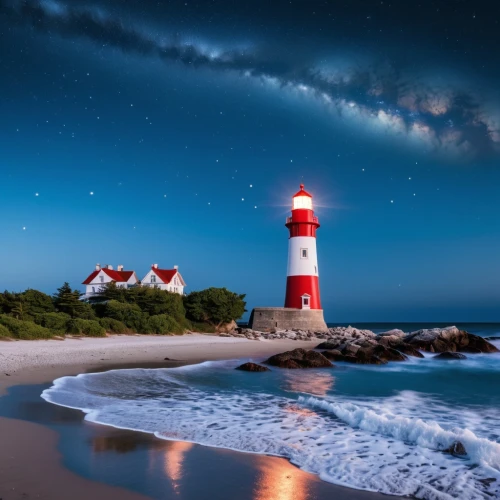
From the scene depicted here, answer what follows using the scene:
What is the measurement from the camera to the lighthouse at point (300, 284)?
32906 millimetres

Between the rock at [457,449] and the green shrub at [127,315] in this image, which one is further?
the green shrub at [127,315]

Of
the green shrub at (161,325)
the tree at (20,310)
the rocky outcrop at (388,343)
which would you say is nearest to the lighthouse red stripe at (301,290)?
the rocky outcrop at (388,343)

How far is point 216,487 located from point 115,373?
26.9 feet

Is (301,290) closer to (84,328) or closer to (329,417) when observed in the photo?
(84,328)

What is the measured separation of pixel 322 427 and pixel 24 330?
14881 mm

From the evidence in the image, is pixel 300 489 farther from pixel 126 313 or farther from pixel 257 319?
pixel 257 319

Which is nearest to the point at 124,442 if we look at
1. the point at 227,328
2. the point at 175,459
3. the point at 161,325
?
the point at 175,459

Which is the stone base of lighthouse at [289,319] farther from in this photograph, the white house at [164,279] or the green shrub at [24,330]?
the green shrub at [24,330]

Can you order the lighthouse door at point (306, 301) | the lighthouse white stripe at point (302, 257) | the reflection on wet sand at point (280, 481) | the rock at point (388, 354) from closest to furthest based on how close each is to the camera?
the reflection on wet sand at point (280, 481) → the rock at point (388, 354) → the lighthouse door at point (306, 301) → the lighthouse white stripe at point (302, 257)

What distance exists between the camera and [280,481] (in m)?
4.02

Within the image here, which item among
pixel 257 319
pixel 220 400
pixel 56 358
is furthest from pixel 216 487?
pixel 257 319

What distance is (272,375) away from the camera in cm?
1203

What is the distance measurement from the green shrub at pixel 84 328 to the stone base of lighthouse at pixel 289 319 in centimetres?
1552

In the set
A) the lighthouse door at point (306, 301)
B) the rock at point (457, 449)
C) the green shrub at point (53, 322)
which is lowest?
the rock at point (457, 449)
